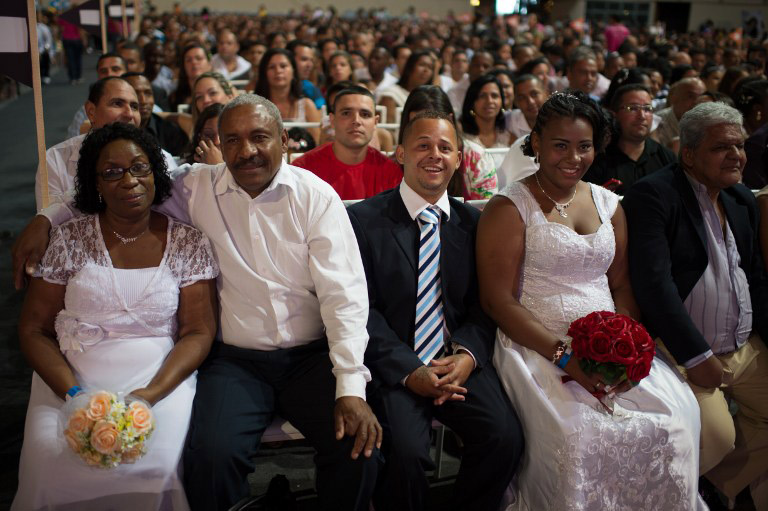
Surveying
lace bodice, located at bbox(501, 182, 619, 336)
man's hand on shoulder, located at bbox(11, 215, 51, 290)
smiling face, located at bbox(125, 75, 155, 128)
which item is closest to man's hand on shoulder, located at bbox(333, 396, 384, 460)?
lace bodice, located at bbox(501, 182, 619, 336)

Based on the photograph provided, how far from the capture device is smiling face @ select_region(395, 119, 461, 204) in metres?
2.78

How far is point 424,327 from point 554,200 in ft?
2.43

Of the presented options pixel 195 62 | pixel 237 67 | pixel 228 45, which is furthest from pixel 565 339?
pixel 228 45

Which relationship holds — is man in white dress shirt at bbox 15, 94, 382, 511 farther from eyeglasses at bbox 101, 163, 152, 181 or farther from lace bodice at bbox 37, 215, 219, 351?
eyeglasses at bbox 101, 163, 152, 181

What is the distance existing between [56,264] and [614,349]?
1968 mm

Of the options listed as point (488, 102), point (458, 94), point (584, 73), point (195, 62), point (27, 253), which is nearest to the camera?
point (27, 253)

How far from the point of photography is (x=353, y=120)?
3.82 m

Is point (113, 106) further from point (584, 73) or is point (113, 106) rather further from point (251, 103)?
point (584, 73)

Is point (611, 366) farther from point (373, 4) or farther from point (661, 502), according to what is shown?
point (373, 4)

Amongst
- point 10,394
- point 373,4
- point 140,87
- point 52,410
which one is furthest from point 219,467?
point 373,4

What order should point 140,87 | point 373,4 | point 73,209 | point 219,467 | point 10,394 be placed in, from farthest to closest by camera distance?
point 373,4
point 140,87
point 10,394
point 73,209
point 219,467

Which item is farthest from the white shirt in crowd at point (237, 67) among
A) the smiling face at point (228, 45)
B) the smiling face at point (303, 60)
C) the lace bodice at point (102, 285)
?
the lace bodice at point (102, 285)

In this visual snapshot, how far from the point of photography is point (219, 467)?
2301 millimetres

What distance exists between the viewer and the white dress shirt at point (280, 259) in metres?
2.60
